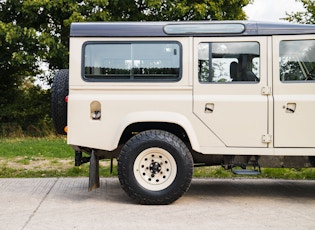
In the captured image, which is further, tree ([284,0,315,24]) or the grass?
tree ([284,0,315,24])

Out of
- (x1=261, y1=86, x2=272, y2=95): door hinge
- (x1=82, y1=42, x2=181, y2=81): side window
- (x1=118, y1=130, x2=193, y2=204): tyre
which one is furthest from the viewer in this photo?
(x1=82, y1=42, x2=181, y2=81): side window

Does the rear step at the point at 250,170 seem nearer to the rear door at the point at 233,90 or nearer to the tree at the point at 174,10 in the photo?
the rear door at the point at 233,90

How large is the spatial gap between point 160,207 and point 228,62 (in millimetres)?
2156

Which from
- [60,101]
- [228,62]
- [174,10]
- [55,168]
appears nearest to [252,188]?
[228,62]

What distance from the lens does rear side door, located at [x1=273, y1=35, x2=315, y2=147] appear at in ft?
24.6

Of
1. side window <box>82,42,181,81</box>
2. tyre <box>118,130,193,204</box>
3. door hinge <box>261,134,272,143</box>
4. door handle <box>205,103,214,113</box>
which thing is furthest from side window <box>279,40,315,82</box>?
tyre <box>118,130,193,204</box>

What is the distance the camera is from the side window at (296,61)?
24.9 feet

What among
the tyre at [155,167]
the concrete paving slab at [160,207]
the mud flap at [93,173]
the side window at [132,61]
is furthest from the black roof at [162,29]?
the concrete paving slab at [160,207]

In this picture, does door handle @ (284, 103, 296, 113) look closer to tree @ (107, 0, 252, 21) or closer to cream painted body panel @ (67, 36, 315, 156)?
cream painted body panel @ (67, 36, 315, 156)

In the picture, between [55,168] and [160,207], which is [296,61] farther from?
[55,168]

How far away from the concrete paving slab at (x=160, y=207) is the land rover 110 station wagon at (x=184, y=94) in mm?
462

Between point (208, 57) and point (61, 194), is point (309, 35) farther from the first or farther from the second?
point (61, 194)

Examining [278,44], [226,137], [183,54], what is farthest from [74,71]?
[278,44]

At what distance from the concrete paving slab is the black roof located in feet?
7.47
